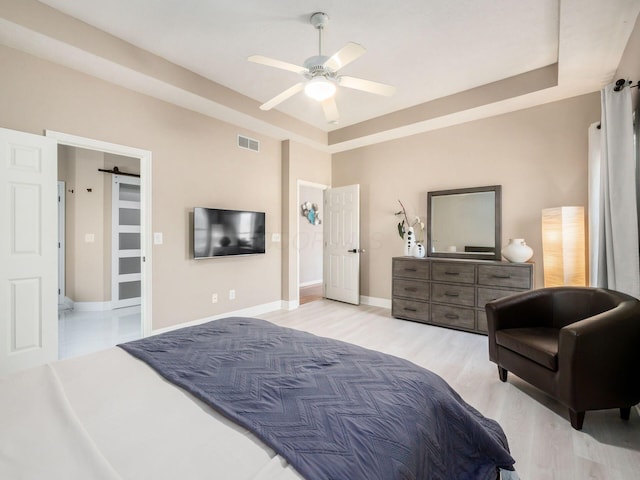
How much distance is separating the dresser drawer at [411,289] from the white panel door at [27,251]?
12.4 ft

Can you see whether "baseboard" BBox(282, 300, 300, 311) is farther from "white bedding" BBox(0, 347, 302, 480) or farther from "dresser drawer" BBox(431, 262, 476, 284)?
"white bedding" BBox(0, 347, 302, 480)

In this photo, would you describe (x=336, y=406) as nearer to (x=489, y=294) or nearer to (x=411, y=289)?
(x=489, y=294)

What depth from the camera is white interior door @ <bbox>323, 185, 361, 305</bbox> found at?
16.6 feet

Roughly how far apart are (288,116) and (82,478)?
4.37 m

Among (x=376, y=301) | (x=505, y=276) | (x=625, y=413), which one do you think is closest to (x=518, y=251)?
(x=505, y=276)

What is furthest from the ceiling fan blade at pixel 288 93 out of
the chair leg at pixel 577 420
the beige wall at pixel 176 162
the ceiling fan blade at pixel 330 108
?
the chair leg at pixel 577 420

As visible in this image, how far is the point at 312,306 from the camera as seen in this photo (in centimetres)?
502

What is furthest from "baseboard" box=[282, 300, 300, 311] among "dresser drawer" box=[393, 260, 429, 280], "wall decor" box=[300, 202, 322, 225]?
"wall decor" box=[300, 202, 322, 225]

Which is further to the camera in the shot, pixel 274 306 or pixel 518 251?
pixel 274 306

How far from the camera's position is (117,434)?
0.88 metres

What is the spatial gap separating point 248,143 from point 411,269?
115 inches

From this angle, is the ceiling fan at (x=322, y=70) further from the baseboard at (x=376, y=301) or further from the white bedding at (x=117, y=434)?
the baseboard at (x=376, y=301)

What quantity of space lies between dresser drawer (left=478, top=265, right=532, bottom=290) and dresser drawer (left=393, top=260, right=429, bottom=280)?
660 millimetres

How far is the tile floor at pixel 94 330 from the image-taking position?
315 centimetres
